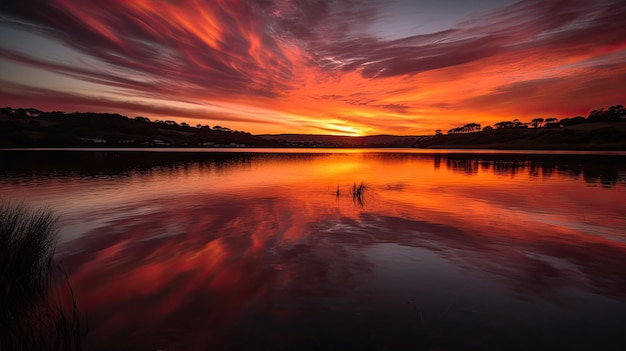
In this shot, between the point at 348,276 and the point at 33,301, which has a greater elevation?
the point at 33,301

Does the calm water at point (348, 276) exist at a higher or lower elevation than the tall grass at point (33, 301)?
lower

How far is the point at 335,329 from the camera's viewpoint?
679 cm

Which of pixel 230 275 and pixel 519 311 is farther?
pixel 230 275

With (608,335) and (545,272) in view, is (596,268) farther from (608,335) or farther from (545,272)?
(608,335)

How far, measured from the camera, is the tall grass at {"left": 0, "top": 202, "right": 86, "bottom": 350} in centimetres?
585

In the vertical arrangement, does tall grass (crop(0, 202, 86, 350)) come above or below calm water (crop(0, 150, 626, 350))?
above

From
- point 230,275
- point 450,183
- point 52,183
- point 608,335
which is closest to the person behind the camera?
point 608,335

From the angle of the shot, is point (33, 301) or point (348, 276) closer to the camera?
point (33, 301)

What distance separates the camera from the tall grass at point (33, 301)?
5.85m

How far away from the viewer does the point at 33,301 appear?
25.3 feet

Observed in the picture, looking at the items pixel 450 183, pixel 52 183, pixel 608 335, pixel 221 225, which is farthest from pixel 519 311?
pixel 52 183

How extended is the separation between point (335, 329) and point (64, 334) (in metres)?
5.87

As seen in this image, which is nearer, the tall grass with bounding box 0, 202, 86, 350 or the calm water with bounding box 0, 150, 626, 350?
the tall grass with bounding box 0, 202, 86, 350

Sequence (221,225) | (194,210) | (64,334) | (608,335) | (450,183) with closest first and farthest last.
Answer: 1. (64,334)
2. (608,335)
3. (221,225)
4. (194,210)
5. (450,183)
